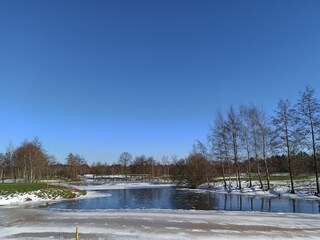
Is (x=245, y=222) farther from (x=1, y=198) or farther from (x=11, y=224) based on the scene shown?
(x=1, y=198)

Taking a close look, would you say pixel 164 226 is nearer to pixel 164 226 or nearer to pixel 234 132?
pixel 164 226

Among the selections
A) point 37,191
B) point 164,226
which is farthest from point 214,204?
point 37,191

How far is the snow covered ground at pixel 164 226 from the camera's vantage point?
1673cm

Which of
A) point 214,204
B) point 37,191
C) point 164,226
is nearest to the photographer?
point 164,226

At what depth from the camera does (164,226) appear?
19.5 metres

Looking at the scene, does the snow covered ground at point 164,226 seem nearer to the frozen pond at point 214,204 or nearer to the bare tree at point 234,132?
the frozen pond at point 214,204

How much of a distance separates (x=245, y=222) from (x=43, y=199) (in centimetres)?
2700

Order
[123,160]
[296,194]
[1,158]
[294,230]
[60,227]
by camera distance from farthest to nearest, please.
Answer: [123,160], [1,158], [296,194], [60,227], [294,230]

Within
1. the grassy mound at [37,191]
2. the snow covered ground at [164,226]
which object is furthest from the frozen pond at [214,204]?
the snow covered ground at [164,226]

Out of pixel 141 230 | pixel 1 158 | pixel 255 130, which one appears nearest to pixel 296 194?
pixel 255 130

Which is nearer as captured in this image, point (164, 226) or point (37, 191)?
point (164, 226)

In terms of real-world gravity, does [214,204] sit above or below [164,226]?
below

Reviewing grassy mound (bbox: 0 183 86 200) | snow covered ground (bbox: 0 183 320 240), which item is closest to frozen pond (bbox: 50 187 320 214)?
grassy mound (bbox: 0 183 86 200)

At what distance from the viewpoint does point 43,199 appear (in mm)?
39875
